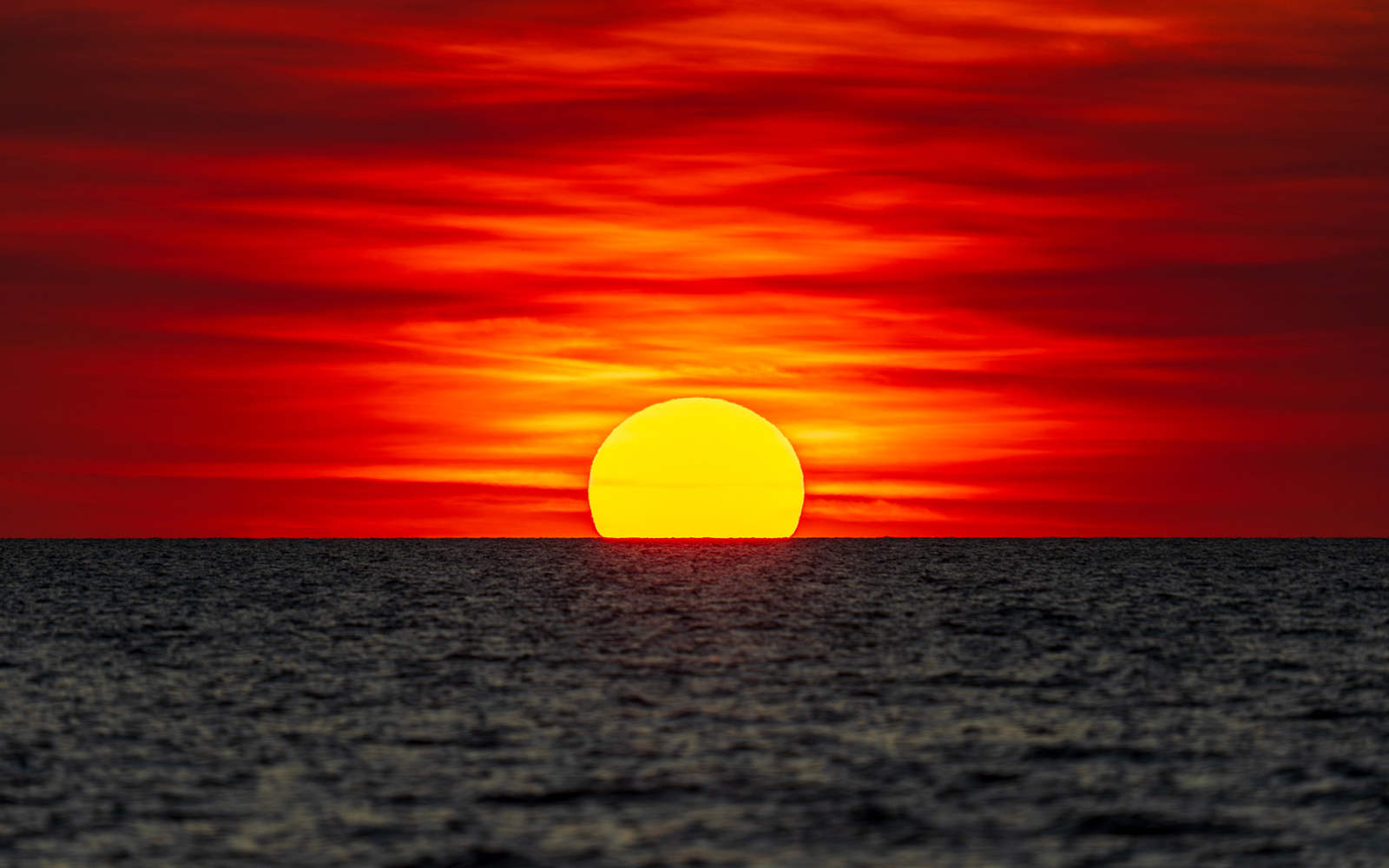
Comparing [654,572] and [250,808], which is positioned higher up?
[654,572]

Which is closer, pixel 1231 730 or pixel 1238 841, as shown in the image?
pixel 1238 841

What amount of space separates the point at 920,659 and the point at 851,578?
78885 millimetres

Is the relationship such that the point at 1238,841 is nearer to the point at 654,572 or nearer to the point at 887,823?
the point at 887,823

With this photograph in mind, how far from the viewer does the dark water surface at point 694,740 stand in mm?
25938

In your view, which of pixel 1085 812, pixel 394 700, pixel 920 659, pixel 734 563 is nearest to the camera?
pixel 1085 812

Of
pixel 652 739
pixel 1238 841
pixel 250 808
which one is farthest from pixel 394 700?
pixel 1238 841

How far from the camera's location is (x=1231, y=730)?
37531 mm

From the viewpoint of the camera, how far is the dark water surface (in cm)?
2594

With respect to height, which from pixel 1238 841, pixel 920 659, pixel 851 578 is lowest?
pixel 1238 841

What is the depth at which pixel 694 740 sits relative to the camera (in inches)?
1404

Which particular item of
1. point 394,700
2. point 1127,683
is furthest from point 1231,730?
point 394,700

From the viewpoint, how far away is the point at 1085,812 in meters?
28.2

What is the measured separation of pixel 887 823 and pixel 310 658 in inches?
1288

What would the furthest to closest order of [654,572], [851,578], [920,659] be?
[654,572] → [851,578] → [920,659]
